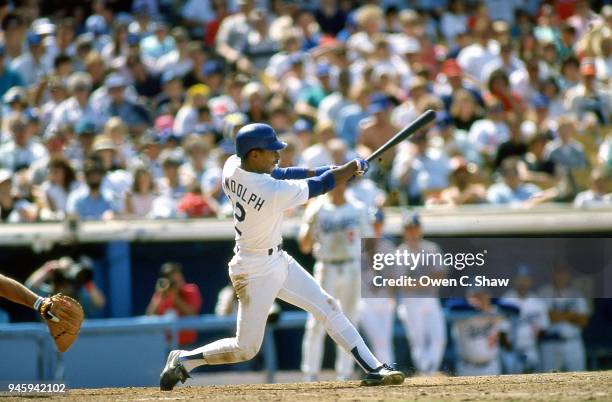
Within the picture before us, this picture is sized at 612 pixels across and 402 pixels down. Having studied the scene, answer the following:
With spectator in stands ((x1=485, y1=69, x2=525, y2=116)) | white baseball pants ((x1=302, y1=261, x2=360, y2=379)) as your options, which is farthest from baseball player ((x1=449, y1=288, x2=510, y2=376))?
spectator in stands ((x1=485, y1=69, x2=525, y2=116))

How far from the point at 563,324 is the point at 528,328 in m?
0.33

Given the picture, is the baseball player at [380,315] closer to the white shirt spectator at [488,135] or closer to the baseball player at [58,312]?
the white shirt spectator at [488,135]

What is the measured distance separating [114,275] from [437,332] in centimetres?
314

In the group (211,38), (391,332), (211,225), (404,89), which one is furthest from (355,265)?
(211,38)

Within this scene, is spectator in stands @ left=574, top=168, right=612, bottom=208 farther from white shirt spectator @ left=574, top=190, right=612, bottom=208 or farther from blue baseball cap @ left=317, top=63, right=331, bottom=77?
blue baseball cap @ left=317, top=63, right=331, bottom=77

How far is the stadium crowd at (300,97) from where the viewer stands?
1297cm

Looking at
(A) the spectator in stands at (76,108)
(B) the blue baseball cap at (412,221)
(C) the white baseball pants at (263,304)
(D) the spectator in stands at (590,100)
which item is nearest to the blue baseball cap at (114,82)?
(A) the spectator in stands at (76,108)

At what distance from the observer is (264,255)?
8.32 meters

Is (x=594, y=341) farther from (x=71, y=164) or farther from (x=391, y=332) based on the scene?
(x=71, y=164)

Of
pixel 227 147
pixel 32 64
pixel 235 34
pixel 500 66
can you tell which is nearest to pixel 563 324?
pixel 227 147

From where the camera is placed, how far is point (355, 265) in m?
11.9

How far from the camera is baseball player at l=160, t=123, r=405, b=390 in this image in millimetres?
8125

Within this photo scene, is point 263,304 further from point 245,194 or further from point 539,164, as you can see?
point 539,164

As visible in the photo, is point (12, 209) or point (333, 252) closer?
point (333, 252)
